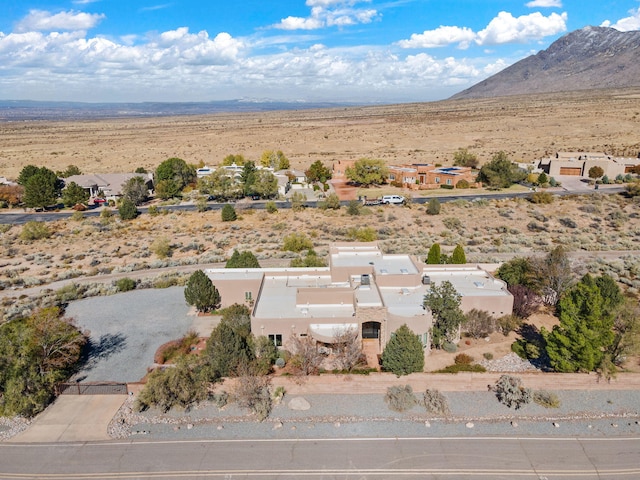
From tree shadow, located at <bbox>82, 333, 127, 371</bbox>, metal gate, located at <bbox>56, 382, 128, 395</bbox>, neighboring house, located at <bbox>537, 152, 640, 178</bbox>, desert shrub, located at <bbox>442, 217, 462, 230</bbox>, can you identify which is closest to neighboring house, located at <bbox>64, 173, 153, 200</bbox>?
tree shadow, located at <bbox>82, 333, 127, 371</bbox>

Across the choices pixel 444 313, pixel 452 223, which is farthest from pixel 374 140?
pixel 444 313

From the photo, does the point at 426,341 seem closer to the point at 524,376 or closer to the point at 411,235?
the point at 524,376

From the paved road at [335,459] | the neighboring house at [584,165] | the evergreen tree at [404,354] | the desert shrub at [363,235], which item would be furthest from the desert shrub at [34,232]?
the neighboring house at [584,165]

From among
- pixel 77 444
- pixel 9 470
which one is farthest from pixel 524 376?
pixel 9 470

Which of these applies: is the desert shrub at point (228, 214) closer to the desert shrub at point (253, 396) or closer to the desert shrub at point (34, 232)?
the desert shrub at point (34, 232)

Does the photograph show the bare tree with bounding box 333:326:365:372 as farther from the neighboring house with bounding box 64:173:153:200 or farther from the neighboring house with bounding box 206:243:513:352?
the neighboring house with bounding box 64:173:153:200

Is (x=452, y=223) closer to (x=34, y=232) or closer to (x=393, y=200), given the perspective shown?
(x=393, y=200)
